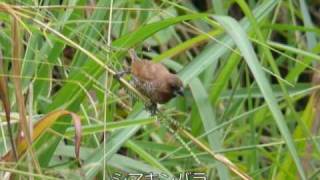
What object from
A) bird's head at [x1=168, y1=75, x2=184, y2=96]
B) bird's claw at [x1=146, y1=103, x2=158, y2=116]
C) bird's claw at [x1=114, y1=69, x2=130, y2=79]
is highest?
bird's claw at [x1=114, y1=69, x2=130, y2=79]

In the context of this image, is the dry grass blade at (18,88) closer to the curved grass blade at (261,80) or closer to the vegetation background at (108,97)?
the vegetation background at (108,97)

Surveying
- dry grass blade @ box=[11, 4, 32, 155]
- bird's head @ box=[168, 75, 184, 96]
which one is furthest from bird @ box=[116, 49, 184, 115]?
dry grass blade @ box=[11, 4, 32, 155]

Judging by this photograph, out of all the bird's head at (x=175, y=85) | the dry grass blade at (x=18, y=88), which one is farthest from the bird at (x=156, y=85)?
the dry grass blade at (x=18, y=88)

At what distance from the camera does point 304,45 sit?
2.21 m

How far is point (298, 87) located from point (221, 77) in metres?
0.14

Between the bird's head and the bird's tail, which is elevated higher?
the bird's tail

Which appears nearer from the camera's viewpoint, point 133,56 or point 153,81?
point 153,81

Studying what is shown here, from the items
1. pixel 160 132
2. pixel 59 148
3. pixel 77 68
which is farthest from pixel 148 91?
pixel 160 132

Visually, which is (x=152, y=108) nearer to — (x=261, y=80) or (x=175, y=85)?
(x=175, y=85)

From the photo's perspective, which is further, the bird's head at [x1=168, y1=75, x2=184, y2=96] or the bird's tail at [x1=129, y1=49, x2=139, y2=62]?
the bird's tail at [x1=129, y1=49, x2=139, y2=62]

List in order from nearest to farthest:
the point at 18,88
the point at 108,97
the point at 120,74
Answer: the point at 18,88 → the point at 120,74 → the point at 108,97

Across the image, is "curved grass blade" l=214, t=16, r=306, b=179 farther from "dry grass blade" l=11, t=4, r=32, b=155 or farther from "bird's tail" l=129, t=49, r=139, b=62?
"dry grass blade" l=11, t=4, r=32, b=155

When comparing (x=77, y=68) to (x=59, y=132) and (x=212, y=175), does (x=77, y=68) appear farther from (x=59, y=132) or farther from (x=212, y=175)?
(x=212, y=175)

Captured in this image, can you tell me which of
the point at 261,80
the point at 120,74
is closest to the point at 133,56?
the point at 120,74
